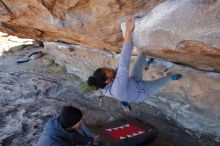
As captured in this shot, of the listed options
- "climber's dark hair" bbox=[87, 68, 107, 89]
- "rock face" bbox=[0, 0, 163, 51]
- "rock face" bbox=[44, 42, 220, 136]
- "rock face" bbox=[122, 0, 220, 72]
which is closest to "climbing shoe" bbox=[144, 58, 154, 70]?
"rock face" bbox=[44, 42, 220, 136]

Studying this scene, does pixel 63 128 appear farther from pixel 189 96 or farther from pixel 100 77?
pixel 189 96

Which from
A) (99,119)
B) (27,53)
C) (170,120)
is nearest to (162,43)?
(170,120)

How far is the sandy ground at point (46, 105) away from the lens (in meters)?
5.39

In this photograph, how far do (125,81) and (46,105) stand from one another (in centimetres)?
304

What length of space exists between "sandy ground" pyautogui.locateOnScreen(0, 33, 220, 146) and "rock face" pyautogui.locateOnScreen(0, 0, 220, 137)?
232 mm

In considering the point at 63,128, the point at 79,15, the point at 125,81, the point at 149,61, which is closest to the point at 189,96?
the point at 149,61

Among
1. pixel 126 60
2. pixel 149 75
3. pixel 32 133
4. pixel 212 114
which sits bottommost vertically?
pixel 32 133

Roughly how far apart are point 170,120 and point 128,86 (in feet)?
5.87

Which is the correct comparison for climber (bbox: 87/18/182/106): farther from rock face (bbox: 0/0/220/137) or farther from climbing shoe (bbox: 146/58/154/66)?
climbing shoe (bbox: 146/58/154/66)

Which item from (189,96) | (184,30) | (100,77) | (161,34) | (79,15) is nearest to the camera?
(184,30)

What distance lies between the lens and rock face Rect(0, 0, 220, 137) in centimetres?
335

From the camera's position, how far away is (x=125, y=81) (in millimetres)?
3855

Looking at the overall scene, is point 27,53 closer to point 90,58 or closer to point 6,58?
point 6,58

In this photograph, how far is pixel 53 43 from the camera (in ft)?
23.9
